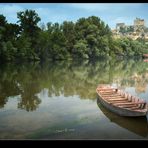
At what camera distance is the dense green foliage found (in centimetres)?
3497

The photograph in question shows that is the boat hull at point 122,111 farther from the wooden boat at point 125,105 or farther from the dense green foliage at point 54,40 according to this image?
the dense green foliage at point 54,40

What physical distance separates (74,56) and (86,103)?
115 feet

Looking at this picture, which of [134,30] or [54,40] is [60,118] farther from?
[134,30]

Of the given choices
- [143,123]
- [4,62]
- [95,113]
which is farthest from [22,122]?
[4,62]

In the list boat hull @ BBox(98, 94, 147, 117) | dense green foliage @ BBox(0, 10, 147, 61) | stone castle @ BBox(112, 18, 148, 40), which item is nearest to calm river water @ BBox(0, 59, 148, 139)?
boat hull @ BBox(98, 94, 147, 117)

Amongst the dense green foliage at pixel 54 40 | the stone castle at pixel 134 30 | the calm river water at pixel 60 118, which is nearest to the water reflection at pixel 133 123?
the calm river water at pixel 60 118

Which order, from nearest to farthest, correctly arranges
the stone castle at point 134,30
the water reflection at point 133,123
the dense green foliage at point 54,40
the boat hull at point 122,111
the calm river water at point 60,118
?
1. the calm river water at point 60,118
2. the water reflection at point 133,123
3. the boat hull at point 122,111
4. the dense green foliage at point 54,40
5. the stone castle at point 134,30

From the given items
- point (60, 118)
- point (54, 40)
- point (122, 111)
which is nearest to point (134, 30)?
point (54, 40)

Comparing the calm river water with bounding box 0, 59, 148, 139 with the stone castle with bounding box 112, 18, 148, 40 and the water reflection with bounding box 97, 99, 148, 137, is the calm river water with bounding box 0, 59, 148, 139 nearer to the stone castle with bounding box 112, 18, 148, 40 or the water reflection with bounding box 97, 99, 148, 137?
the water reflection with bounding box 97, 99, 148, 137

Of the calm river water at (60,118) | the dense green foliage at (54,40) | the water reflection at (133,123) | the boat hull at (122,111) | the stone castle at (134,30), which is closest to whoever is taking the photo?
the calm river water at (60,118)

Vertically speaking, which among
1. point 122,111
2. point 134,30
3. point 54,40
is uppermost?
point 134,30

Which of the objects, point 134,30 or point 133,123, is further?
point 134,30

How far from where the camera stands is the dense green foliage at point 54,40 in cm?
3497

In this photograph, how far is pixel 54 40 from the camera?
139ft
